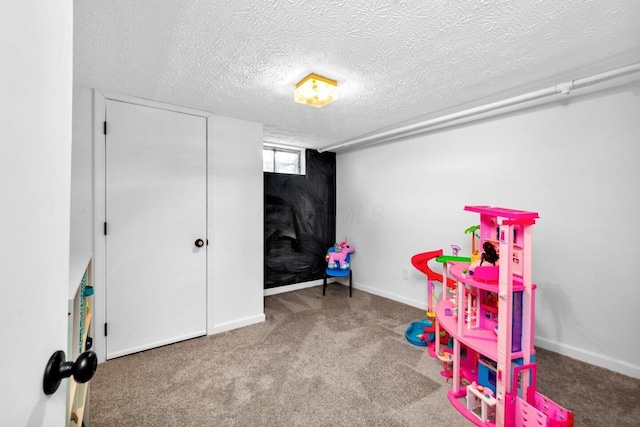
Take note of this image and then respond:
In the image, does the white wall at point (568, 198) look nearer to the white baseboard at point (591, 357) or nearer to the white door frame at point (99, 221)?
the white baseboard at point (591, 357)

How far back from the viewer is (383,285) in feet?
12.3

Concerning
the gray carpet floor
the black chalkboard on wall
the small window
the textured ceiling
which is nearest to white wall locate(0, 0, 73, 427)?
the textured ceiling

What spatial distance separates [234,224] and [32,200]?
2.44 metres

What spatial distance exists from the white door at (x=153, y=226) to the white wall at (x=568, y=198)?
251 centimetres

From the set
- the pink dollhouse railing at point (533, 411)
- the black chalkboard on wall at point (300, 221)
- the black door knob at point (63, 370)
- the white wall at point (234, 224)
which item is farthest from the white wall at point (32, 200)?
the black chalkboard on wall at point (300, 221)

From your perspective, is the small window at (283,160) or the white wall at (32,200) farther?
the small window at (283,160)

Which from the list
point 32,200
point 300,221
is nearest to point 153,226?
point 300,221

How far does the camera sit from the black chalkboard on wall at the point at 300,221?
384 centimetres

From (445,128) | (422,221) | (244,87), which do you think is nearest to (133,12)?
(244,87)

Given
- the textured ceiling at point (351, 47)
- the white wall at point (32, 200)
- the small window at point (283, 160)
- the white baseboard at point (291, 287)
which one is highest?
the textured ceiling at point (351, 47)

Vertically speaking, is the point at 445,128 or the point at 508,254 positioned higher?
the point at 445,128

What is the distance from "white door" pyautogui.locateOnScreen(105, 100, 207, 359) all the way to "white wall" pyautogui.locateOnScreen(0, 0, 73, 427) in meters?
1.96

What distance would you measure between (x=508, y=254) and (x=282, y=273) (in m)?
2.99

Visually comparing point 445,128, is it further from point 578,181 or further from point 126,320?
point 126,320
